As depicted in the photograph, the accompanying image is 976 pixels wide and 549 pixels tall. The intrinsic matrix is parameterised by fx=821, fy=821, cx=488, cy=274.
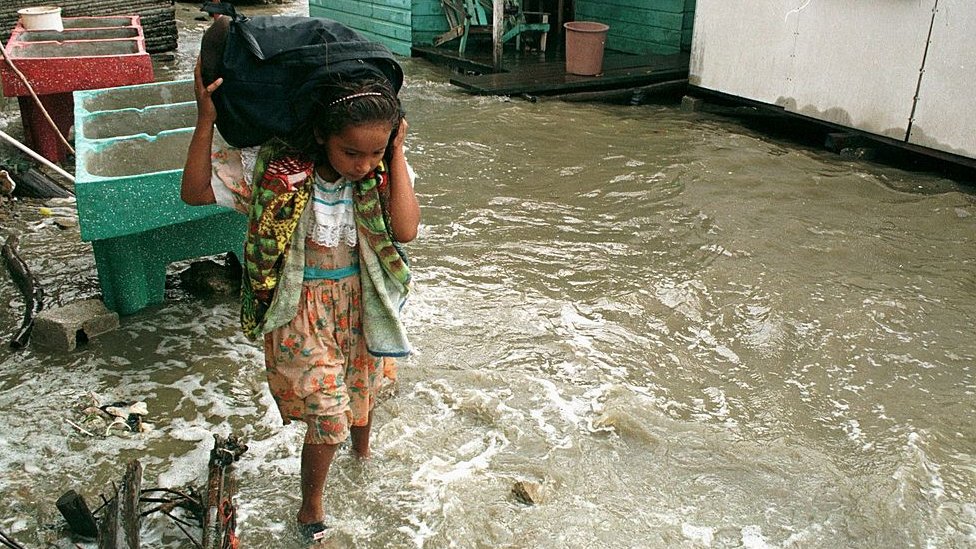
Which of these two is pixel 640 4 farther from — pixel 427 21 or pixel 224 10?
pixel 224 10

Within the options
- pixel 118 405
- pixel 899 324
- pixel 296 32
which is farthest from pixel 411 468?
pixel 899 324

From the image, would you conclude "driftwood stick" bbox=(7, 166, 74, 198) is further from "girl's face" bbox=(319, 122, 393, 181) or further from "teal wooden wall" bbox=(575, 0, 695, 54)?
"teal wooden wall" bbox=(575, 0, 695, 54)

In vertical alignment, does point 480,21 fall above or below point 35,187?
above

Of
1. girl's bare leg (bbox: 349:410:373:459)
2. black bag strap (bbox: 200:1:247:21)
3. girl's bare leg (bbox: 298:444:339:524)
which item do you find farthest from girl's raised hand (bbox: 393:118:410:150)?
girl's bare leg (bbox: 349:410:373:459)

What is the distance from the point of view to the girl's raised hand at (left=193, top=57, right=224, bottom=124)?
2.36m

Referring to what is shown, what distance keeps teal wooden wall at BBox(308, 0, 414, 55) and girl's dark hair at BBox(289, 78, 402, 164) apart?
35.8 feet

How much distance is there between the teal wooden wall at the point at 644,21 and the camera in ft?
38.5

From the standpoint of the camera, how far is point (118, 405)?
12.4 feet

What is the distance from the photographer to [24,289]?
473cm

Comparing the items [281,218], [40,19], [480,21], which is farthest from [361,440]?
[480,21]

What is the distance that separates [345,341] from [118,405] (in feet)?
5.32

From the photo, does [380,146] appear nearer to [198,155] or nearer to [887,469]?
[198,155]

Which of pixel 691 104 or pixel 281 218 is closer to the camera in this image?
pixel 281 218

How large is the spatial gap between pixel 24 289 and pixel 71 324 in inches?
30.9
